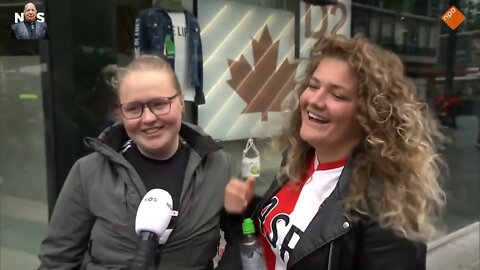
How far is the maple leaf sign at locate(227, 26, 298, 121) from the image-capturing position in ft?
17.4

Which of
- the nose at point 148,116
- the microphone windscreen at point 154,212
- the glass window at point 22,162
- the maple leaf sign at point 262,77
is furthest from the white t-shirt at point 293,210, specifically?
the maple leaf sign at point 262,77

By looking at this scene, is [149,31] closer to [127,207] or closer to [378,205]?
[127,207]

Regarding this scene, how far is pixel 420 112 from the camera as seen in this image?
5.28 feet

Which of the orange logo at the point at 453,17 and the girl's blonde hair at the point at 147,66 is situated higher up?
the girl's blonde hair at the point at 147,66

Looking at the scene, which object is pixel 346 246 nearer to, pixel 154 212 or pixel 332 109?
pixel 332 109

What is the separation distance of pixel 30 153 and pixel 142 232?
3.03 meters

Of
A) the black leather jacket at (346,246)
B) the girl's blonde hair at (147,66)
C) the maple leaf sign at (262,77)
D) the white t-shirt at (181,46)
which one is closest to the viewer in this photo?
the black leather jacket at (346,246)

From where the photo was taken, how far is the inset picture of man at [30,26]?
357cm

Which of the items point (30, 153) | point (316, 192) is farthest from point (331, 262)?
point (30, 153)

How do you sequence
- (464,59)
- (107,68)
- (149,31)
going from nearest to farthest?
(107,68)
(149,31)
(464,59)

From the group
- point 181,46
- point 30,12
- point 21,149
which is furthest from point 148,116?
point 21,149

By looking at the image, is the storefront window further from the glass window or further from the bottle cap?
the bottle cap

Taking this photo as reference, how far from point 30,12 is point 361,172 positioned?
9.23 feet

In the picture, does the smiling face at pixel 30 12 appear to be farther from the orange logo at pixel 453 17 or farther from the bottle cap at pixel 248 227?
the orange logo at pixel 453 17
